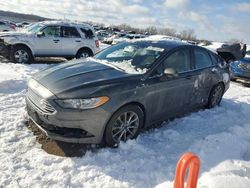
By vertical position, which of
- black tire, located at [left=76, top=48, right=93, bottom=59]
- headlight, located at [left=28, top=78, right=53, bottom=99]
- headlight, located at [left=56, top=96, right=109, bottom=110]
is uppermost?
headlight, located at [left=28, top=78, right=53, bottom=99]

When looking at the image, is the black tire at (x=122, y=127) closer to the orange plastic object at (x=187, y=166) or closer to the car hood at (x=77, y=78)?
the car hood at (x=77, y=78)

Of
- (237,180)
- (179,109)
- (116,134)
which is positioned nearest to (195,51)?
(179,109)

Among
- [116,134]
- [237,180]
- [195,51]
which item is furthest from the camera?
[195,51]

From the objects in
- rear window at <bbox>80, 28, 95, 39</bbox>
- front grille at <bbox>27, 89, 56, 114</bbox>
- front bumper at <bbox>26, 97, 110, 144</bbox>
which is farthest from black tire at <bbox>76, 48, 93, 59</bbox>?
front bumper at <bbox>26, 97, 110, 144</bbox>

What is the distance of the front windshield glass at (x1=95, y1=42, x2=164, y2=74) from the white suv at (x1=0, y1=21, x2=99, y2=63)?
5.79 metres

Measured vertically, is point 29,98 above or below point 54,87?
below

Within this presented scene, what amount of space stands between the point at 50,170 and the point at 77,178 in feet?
1.23

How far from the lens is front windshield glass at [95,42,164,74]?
4340 mm

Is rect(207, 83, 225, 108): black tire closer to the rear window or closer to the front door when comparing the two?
the rear window

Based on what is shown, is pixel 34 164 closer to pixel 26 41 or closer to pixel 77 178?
pixel 77 178

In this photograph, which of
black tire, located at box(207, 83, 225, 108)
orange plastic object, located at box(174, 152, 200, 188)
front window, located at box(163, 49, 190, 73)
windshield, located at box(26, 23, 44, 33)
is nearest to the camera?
orange plastic object, located at box(174, 152, 200, 188)

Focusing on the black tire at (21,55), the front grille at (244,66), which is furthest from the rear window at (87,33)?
the front grille at (244,66)

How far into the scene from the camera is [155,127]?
189 inches

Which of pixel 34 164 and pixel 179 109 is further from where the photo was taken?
pixel 179 109
